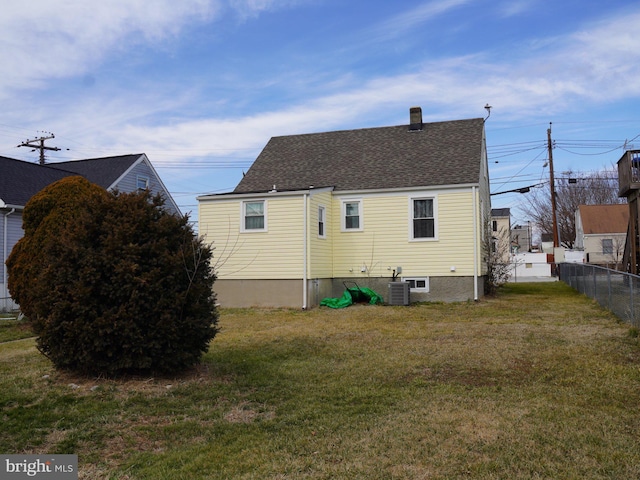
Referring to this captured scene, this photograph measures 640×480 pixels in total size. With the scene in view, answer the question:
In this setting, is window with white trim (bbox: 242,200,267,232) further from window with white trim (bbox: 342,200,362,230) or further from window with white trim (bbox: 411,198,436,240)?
window with white trim (bbox: 411,198,436,240)

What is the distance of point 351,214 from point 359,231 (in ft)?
2.13

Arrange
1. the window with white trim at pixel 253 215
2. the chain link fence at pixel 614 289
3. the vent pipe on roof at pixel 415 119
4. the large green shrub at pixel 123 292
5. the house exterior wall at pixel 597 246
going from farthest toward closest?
the house exterior wall at pixel 597 246 → the vent pipe on roof at pixel 415 119 → the window with white trim at pixel 253 215 → the chain link fence at pixel 614 289 → the large green shrub at pixel 123 292

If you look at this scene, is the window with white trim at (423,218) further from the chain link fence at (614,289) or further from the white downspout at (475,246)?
the chain link fence at (614,289)

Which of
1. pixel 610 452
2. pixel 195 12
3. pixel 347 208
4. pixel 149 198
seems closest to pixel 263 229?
pixel 347 208

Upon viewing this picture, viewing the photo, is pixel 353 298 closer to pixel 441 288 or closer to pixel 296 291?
pixel 296 291

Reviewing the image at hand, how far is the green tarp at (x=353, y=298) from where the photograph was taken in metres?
17.0

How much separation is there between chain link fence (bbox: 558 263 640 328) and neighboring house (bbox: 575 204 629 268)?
24.6 metres

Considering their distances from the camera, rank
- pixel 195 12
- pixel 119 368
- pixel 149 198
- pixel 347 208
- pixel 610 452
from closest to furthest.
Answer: pixel 610 452 → pixel 119 368 → pixel 149 198 → pixel 195 12 → pixel 347 208

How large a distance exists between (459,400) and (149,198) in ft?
16.1

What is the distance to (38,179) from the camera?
2192cm

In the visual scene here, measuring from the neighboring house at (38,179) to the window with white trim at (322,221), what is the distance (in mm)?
4583

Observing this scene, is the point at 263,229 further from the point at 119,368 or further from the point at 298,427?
the point at 298,427

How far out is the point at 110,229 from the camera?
7285 mm

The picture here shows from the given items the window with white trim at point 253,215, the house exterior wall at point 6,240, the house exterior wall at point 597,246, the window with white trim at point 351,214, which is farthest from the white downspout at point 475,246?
the house exterior wall at point 597,246
